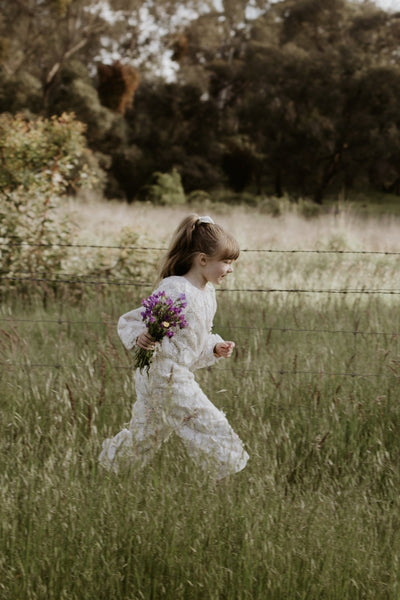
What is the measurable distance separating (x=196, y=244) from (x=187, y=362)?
1.76 ft

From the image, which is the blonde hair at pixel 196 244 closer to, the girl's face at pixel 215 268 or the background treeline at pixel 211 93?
the girl's face at pixel 215 268

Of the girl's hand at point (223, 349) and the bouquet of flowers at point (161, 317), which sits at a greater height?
the bouquet of flowers at point (161, 317)

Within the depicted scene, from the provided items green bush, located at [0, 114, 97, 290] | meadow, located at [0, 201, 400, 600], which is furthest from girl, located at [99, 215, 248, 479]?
green bush, located at [0, 114, 97, 290]

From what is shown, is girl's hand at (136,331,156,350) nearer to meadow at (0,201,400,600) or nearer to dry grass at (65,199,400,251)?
meadow at (0,201,400,600)

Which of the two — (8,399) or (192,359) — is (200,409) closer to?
(192,359)

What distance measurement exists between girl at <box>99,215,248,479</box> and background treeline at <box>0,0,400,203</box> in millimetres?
22309

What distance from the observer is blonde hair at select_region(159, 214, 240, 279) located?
3.00 m

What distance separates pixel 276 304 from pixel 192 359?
2.95 m

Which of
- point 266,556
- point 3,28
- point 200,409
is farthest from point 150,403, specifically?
point 3,28

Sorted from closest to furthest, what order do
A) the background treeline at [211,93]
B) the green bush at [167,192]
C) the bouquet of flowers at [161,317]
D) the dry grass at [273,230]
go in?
the bouquet of flowers at [161,317] → the dry grass at [273,230] → the green bush at [167,192] → the background treeline at [211,93]

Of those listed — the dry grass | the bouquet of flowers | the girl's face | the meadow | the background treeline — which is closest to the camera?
the meadow

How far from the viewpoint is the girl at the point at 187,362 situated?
291 cm

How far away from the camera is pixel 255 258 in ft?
28.9

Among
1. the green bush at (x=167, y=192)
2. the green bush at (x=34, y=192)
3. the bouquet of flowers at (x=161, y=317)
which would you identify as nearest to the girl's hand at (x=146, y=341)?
the bouquet of flowers at (x=161, y=317)
